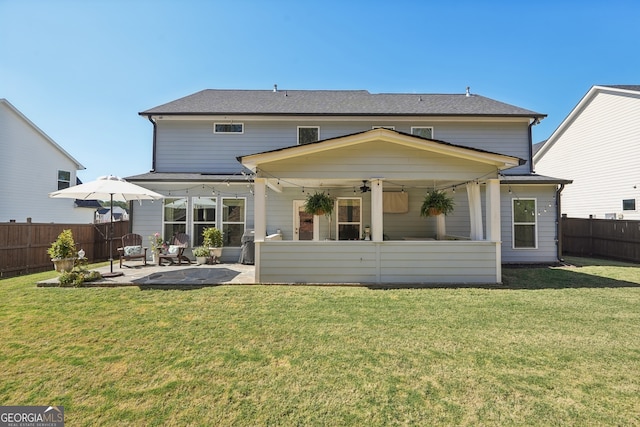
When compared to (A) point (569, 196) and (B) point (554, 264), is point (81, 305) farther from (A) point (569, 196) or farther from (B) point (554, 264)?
(A) point (569, 196)

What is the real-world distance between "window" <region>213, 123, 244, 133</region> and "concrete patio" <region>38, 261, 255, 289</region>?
5235mm

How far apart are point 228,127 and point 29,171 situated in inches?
488

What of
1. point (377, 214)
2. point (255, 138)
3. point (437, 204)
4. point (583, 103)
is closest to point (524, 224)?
point (437, 204)

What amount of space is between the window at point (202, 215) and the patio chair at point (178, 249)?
0.43 m

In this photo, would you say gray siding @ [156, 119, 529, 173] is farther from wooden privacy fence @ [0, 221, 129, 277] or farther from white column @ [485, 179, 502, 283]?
white column @ [485, 179, 502, 283]

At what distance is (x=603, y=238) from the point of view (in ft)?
39.0

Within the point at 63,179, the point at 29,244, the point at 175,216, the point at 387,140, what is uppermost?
the point at 63,179

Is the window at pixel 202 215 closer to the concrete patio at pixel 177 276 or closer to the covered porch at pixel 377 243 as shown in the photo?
the concrete patio at pixel 177 276

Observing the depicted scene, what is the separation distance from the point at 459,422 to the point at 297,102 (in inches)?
467

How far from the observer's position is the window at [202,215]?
1003cm

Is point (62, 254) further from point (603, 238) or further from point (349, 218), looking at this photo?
point (603, 238)

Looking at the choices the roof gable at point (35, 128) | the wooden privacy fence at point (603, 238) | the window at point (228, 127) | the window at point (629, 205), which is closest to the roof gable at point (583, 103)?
the window at point (629, 205)

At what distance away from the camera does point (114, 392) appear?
2729 millimetres

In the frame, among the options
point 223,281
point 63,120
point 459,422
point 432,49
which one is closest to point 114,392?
point 459,422
